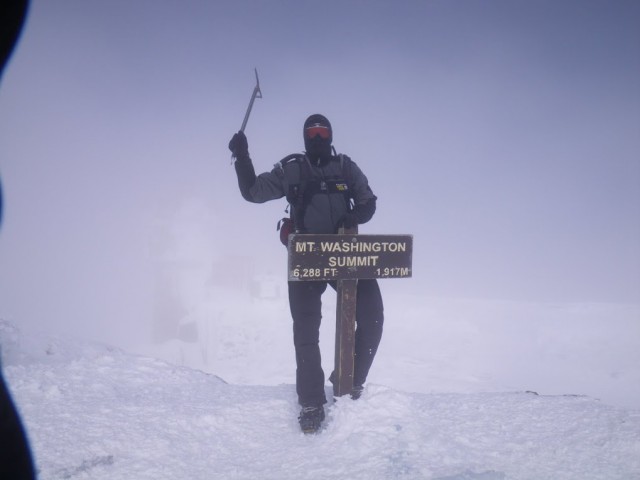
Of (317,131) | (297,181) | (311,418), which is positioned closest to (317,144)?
(317,131)

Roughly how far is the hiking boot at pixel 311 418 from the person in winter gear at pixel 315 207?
36mm

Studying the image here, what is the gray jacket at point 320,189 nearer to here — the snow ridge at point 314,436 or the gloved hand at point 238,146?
the gloved hand at point 238,146

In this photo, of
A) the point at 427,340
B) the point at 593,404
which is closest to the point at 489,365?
the point at 427,340

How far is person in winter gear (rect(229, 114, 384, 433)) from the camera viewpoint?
142 inches

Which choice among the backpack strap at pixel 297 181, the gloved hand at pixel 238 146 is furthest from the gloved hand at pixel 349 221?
the gloved hand at pixel 238 146

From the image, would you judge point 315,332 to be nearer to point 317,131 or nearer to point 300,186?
point 300,186

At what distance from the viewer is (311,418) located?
340cm

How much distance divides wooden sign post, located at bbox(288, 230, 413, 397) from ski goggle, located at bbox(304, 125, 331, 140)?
3.22 feet

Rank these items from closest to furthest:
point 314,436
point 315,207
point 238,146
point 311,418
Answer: point 314,436 < point 311,418 < point 238,146 < point 315,207

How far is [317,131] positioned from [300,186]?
0.59 m

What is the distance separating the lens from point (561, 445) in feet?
9.73

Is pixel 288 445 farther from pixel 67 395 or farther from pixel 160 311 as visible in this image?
pixel 160 311

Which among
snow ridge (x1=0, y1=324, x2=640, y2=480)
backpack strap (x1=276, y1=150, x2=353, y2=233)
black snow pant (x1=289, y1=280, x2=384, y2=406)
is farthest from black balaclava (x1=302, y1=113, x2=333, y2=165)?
snow ridge (x1=0, y1=324, x2=640, y2=480)

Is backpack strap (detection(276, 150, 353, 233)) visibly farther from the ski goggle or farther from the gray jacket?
the ski goggle
